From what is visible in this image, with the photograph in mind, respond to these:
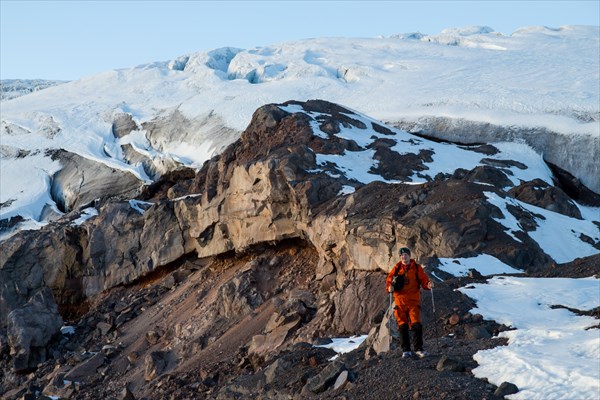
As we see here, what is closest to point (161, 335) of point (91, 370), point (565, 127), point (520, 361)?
point (91, 370)

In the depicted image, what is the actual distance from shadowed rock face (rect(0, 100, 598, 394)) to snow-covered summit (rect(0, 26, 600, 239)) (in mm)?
10843

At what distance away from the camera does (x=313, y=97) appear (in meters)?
66.3

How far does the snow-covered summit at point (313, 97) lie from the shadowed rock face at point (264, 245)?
35.6 feet

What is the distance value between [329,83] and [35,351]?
44563mm

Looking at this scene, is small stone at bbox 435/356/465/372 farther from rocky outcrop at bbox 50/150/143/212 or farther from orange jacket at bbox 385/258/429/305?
rocky outcrop at bbox 50/150/143/212

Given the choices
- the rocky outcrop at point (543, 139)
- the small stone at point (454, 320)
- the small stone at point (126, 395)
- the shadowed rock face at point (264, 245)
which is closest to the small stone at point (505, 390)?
the small stone at point (454, 320)

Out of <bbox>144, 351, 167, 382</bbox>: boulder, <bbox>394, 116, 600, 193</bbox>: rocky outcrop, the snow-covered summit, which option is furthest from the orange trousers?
the snow-covered summit

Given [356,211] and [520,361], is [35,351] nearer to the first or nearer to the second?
[356,211]

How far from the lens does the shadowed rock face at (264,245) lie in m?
24.1

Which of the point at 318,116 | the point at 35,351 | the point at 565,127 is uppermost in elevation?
the point at 318,116

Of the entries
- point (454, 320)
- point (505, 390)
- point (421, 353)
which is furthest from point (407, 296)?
point (505, 390)

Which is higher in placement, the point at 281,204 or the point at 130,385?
the point at 281,204

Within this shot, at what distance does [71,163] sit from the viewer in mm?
59969

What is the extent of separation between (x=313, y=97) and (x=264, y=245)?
1439 inches
